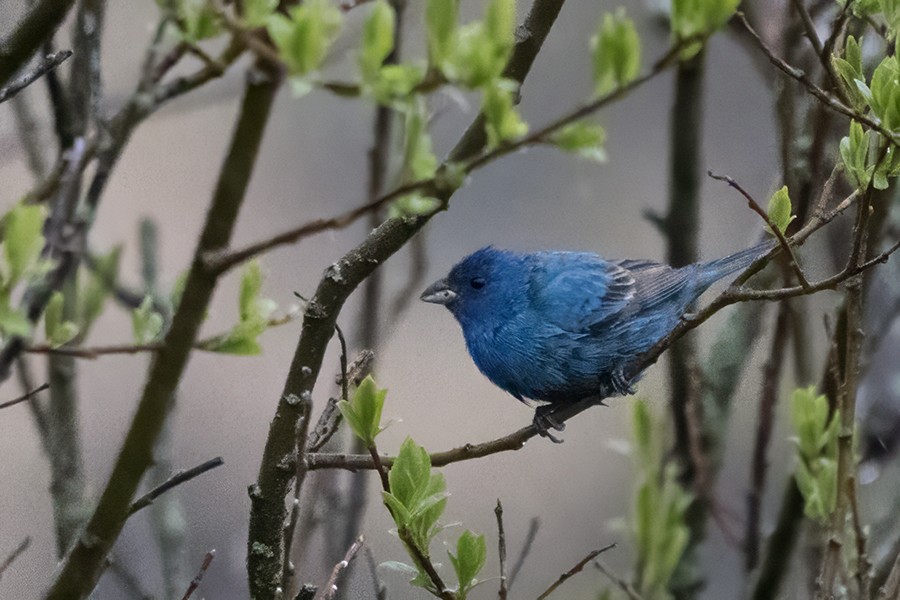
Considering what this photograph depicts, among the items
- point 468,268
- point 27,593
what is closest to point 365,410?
point 468,268

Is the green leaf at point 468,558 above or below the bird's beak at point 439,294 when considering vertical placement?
below

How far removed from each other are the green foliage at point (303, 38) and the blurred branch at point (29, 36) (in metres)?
0.36

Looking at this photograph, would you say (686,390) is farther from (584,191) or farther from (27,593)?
(27,593)

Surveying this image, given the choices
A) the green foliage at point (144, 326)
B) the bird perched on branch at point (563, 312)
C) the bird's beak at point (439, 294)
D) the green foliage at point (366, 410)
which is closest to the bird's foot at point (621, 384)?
the bird perched on branch at point (563, 312)

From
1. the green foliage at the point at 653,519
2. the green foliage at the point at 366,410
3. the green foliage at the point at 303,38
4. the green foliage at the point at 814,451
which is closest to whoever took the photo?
the green foliage at the point at 303,38

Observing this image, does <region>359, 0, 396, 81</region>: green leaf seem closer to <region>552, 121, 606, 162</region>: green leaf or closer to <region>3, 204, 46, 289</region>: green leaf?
<region>552, 121, 606, 162</region>: green leaf

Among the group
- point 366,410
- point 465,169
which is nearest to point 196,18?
point 465,169

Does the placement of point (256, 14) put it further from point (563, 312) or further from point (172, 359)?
point (563, 312)

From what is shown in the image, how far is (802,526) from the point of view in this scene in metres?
1.56

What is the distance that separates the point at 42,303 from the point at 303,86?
560 mm

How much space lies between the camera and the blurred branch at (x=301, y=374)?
902 mm

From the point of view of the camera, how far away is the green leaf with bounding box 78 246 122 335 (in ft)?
3.11

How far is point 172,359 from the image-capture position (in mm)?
604

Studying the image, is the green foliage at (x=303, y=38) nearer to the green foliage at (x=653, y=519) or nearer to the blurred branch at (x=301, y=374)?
the blurred branch at (x=301, y=374)
